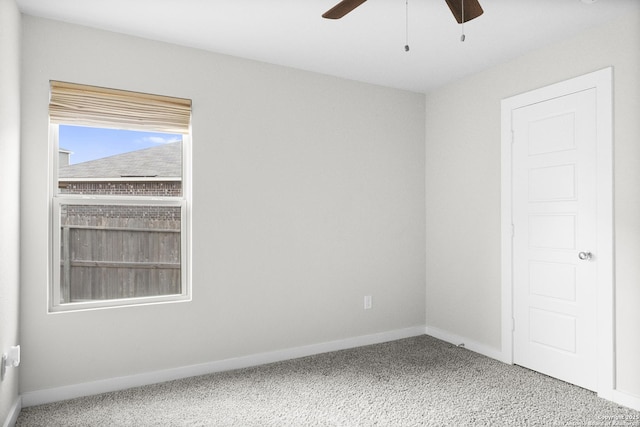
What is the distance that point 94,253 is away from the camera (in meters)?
3.04

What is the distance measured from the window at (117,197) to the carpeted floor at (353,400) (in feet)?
2.27

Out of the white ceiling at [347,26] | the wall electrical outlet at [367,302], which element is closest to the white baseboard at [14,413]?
the white ceiling at [347,26]

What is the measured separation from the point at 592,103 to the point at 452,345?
2290 mm

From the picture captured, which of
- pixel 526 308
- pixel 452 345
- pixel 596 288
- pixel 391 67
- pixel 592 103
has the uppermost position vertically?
pixel 391 67

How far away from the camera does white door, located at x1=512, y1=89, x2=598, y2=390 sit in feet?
9.71

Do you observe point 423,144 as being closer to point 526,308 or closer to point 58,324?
point 526,308

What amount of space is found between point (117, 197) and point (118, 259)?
17.4 inches

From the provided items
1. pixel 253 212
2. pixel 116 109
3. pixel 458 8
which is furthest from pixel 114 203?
pixel 458 8

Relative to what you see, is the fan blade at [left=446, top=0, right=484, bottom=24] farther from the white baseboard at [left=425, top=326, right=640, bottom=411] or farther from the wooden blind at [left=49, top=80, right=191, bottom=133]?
the white baseboard at [left=425, top=326, right=640, bottom=411]

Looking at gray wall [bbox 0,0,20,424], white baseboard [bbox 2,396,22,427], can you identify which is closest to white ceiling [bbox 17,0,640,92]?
gray wall [bbox 0,0,20,424]

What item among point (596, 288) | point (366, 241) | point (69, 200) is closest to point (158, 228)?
point (69, 200)

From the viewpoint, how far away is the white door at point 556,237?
Result: 296 cm

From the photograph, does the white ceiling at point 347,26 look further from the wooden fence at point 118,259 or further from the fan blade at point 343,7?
the wooden fence at point 118,259

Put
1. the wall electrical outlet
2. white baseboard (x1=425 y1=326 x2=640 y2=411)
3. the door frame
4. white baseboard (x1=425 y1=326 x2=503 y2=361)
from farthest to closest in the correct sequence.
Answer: the wall electrical outlet → white baseboard (x1=425 y1=326 x2=503 y2=361) → the door frame → white baseboard (x1=425 y1=326 x2=640 y2=411)
